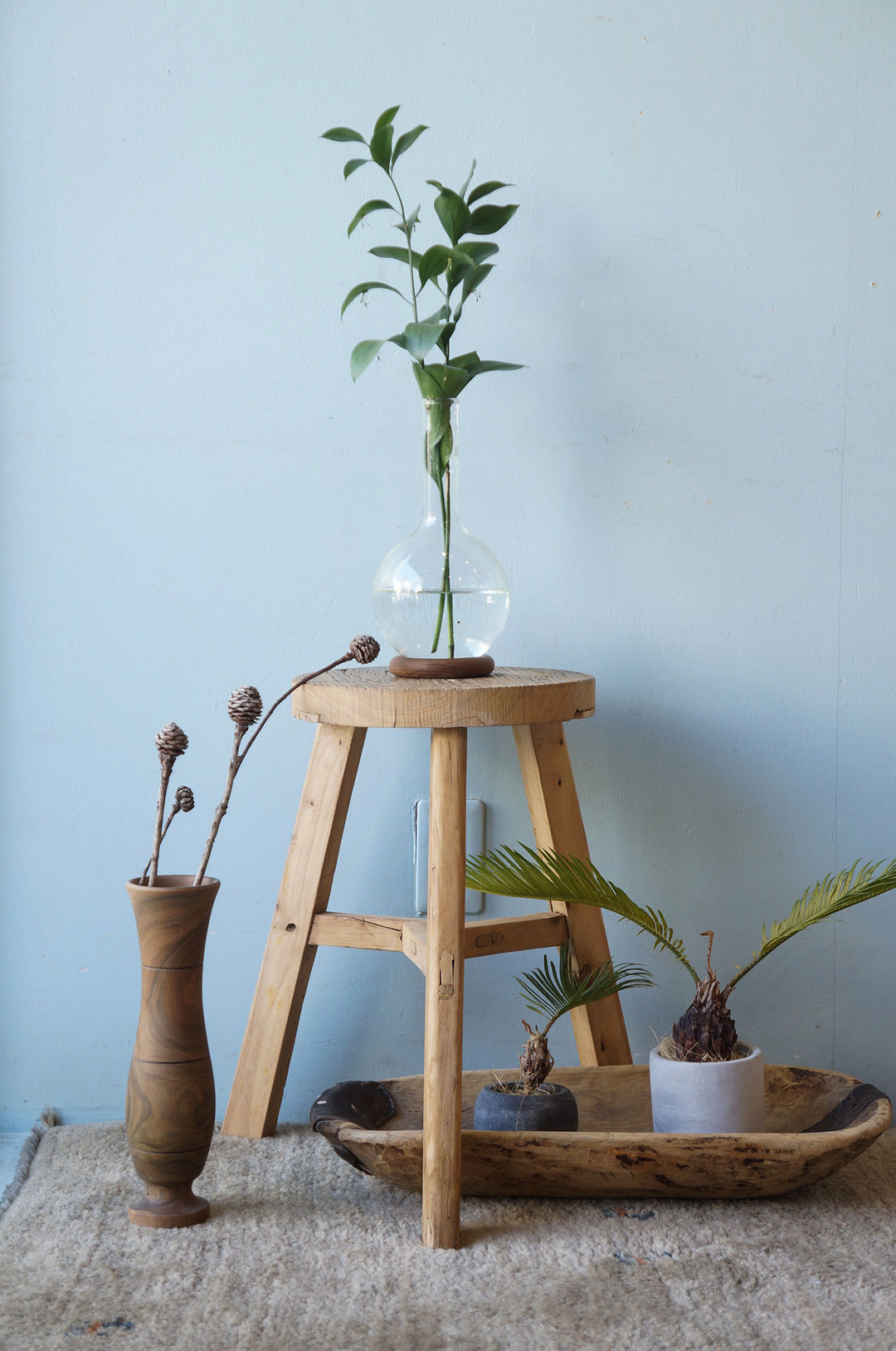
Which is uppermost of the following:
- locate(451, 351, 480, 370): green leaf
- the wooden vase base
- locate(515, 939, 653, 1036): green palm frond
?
locate(451, 351, 480, 370): green leaf

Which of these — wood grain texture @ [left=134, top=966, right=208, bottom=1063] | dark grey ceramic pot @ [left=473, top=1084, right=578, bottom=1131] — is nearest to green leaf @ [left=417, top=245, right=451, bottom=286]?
wood grain texture @ [left=134, top=966, right=208, bottom=1063]

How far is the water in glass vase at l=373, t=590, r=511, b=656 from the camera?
1.12m

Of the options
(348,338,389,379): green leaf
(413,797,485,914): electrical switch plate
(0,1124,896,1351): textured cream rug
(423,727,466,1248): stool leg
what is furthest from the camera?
(413,797,485,914): electrical switch plate

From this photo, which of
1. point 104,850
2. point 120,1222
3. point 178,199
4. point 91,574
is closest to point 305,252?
point 178,199

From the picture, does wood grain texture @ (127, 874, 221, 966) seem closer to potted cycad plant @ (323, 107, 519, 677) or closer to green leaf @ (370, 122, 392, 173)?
potted cycad plant @ (323, 107, 519, 677)

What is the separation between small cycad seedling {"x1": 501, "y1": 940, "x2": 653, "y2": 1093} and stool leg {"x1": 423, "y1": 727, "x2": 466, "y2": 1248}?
0.43ft

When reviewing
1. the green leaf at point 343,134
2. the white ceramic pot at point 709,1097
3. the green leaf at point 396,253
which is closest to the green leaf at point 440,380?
the green leaf at point 396,253

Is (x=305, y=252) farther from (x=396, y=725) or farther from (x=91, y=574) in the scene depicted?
(x=396, y=725)

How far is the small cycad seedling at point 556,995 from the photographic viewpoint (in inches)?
43.2

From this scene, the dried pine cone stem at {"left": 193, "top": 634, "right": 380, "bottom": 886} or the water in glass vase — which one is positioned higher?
the water in glass vase

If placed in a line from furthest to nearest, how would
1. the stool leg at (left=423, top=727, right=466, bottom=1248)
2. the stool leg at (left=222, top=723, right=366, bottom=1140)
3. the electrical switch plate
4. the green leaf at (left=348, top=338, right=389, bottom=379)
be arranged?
the electrical switch plate, the stool leg at (left=222, top=723, right=366, bottom=1140), the green leaf at (left=348, top=338, right=389, bottom=379), the stool leg at (left=423, top=727, right=466, bottom=1248)

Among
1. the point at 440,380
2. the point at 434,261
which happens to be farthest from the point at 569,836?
the point at 434,261

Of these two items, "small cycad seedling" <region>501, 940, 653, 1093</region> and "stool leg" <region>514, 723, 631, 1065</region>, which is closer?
"small cycad seedling" <region>501, 940, 653, 1093</region>

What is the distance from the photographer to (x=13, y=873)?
4.30ft
